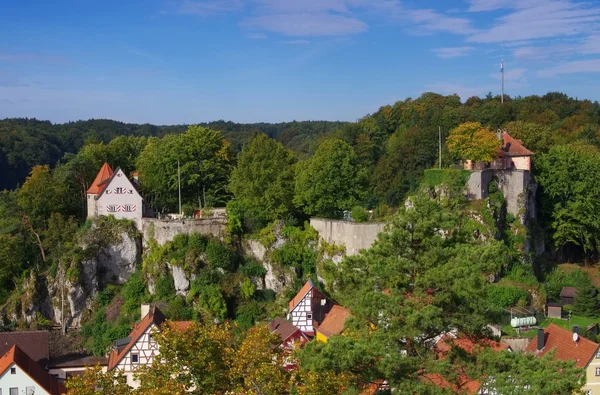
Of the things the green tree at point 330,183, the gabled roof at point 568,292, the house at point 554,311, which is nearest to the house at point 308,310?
the green tree at point 330,183

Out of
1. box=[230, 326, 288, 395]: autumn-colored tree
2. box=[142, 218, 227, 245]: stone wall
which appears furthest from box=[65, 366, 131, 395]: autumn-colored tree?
box=[142, 218, 227, 245]: stone wall

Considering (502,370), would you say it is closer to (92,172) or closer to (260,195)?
(260,195)

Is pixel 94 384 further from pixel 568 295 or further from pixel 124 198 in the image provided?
pixel 568 295

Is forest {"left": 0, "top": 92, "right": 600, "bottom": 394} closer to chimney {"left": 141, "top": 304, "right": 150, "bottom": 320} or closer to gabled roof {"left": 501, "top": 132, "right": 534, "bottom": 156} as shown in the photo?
chimney {"left": 141, "top": 304, "right": 150, "bottom": 320}

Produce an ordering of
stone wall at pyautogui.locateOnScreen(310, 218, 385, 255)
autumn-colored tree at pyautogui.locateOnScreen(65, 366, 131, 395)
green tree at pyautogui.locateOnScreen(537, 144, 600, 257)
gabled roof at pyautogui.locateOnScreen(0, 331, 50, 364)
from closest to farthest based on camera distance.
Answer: autumn-colored tree at pyautogui.locateOnScreen(65, 366, 131, 395)
gabled roof at pyautogui.locateOnScreen(0, 331, 50, 364)
stone wall at pyautogui.locateOnScreen(310, 218, 385, 255)
green tree at pyautogui.locateOnScreen(537, 144, 600, 257)

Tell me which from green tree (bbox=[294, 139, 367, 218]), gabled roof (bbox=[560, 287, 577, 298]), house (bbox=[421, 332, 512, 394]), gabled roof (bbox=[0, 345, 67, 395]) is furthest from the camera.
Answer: green tree (bbox=[294, 139, 367, 218])
